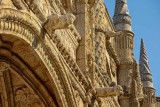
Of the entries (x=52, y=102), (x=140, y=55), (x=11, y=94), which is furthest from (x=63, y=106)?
(x=140, y=55)

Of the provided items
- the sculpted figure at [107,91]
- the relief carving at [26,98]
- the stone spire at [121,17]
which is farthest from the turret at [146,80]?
the relief carving at [26,98]

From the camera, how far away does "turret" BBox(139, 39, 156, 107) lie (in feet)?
80.9

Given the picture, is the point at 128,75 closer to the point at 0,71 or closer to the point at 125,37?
the point at 125,37

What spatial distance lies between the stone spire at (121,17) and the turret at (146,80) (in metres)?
4.64

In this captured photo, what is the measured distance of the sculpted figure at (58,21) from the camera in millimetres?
9914

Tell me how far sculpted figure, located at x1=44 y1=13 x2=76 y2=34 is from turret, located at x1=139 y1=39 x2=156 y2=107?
49.2 ft

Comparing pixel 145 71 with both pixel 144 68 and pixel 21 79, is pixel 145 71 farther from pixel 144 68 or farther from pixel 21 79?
pixel 21 79

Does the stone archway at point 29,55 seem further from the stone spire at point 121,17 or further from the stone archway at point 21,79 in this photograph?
the stone spire at point 121,17

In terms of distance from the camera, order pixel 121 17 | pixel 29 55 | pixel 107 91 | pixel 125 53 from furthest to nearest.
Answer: pixel 121 17
pixel 125 53
pixel 107 91
pixel 29 55

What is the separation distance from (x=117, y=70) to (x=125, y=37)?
1.51 m

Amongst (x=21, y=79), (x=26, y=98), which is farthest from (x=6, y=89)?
(x=21, y=79)

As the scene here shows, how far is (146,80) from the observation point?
2745 centimetres

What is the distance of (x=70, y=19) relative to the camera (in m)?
9.95

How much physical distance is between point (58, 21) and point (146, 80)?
59.6ft
